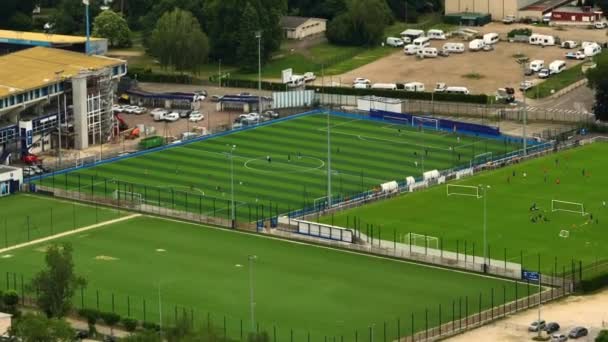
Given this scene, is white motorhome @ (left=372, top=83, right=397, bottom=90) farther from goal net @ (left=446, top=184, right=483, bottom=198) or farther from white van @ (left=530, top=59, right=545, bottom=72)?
goal net @ (left=446, top=184, right=483, bottom=198)

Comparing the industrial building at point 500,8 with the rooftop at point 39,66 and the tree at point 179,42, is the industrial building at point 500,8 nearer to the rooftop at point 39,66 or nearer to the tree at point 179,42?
the tree at point 179,42

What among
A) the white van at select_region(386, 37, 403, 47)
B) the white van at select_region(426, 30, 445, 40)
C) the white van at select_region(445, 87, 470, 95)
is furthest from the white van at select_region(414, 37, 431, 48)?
the white van at select_region(445, 87, 470, 95)

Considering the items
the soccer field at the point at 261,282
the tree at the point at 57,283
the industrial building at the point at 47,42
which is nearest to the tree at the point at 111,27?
the industrial building at the point at 47,42

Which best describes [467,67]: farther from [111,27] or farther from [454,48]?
[111,27]

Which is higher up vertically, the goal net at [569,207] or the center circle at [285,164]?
the center circle at [285,164]

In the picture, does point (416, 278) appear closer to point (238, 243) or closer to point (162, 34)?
point (238, 243)
